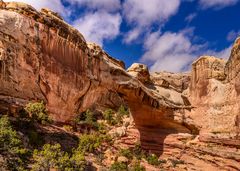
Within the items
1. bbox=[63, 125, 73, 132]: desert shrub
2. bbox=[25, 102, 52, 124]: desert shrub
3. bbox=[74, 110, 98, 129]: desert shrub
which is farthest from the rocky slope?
bbox=[74, 110, 98, 129]: desert shrub

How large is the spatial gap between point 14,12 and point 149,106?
54.8ft

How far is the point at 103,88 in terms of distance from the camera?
1283 inches

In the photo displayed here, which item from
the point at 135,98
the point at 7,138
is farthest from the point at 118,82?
the point at 7,138

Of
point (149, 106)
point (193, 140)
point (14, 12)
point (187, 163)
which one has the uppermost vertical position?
point (14, 12)

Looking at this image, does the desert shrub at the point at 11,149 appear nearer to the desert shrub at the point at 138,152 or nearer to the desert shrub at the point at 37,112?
the desert shrub at the point at 37,112

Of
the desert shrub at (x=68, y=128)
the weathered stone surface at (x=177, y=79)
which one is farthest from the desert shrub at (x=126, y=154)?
the weathered stone surface at (x=177, y=79)

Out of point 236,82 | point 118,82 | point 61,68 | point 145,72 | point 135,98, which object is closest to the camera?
point 61,68

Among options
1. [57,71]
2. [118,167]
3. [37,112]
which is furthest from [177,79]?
[37,112]

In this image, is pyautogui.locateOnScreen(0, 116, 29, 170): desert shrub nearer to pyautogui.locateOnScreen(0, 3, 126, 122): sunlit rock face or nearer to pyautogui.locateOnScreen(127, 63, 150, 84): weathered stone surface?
pyautogui.locateOnScreen(0, 3, 126, 122): sunlit rock face

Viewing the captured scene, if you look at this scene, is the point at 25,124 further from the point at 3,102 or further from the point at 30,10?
the point at 30,10

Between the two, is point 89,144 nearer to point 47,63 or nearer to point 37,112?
point 37,112

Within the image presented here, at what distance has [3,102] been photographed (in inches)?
942

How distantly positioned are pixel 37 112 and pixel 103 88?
341 inches

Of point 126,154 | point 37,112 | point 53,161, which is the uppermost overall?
point 37,112
